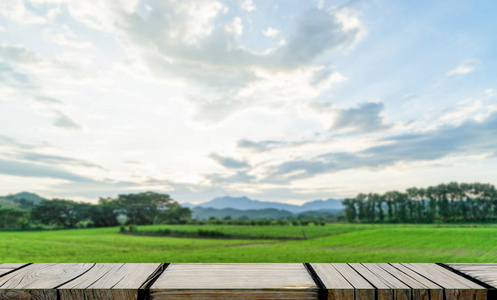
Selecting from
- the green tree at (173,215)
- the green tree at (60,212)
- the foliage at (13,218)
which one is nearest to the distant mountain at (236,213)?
the green tree at (173,215)

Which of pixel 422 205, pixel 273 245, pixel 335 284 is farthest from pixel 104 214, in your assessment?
pixel 335 284

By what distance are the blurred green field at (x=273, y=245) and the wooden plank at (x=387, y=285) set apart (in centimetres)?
989

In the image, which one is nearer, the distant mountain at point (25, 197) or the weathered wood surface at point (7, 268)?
the weathered wood surface at point (7, 268)

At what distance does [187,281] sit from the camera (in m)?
0.77

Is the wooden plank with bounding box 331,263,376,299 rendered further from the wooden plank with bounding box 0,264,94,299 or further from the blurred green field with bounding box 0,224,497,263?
the blurred green field with bounding box 0,224,497,263

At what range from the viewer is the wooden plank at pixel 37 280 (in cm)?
72

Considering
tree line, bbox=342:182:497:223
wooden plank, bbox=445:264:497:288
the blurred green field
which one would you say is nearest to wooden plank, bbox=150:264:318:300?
wooden plank, bbox=445:264:497:288

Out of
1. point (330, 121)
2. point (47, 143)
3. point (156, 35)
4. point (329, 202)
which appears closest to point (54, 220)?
point (47, 143)

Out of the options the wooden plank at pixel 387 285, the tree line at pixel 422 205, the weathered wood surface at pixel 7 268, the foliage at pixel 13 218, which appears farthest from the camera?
the tree line at pixel 422 205

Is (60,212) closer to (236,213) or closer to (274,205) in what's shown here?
(236,213)

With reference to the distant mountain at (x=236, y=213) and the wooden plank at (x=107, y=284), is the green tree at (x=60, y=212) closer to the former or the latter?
the distant mountain at (x=236, y=213)

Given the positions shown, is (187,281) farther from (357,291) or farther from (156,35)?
(156,35)

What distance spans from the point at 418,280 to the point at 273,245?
12.9 metres

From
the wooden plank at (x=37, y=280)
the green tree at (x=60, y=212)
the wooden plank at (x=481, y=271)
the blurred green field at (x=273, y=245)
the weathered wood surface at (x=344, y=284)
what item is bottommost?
the blurred green field at (x=273, y=245)
